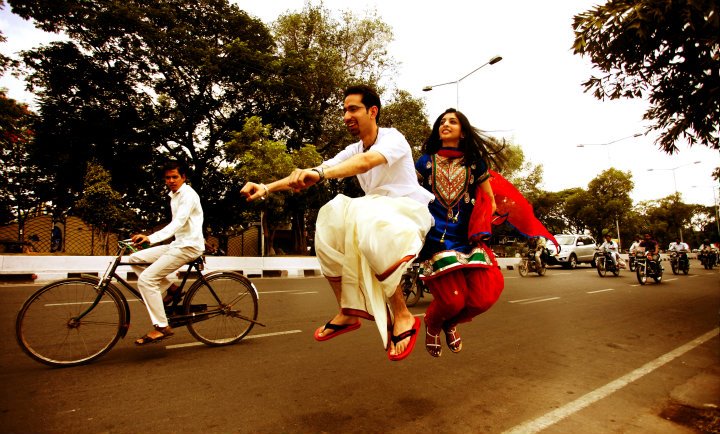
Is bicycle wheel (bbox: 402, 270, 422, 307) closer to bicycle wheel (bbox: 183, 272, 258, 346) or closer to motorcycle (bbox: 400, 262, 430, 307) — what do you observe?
motorcycle (bbox: 400, 262, 430, 307)

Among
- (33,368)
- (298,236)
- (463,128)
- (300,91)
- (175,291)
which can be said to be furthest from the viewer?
(298,236)

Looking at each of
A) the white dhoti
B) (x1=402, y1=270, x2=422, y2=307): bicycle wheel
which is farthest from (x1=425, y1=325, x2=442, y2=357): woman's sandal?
(x1=402, y1=270, x2=422, y2=307): bicycle wheel

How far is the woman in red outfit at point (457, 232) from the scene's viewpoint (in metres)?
2.79

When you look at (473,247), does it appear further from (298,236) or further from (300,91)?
(298,236)

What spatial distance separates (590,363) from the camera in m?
4.70

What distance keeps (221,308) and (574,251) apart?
22913 mm

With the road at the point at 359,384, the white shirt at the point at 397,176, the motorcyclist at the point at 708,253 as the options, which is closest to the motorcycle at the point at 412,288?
the road at the point at 359,384

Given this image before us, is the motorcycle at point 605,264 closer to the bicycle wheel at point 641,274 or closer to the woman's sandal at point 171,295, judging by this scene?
the bicycle wheel at point 641,274

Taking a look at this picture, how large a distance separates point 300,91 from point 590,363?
19680 millimetres

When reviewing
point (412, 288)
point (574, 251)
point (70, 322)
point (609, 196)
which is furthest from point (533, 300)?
point (609, 196)

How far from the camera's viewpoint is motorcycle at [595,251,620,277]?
17.3m

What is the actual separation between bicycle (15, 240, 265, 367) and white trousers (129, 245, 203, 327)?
0.15 meters

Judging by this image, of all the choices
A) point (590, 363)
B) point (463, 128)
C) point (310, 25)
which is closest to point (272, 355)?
point (463, 128)

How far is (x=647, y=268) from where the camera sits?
569 inches
